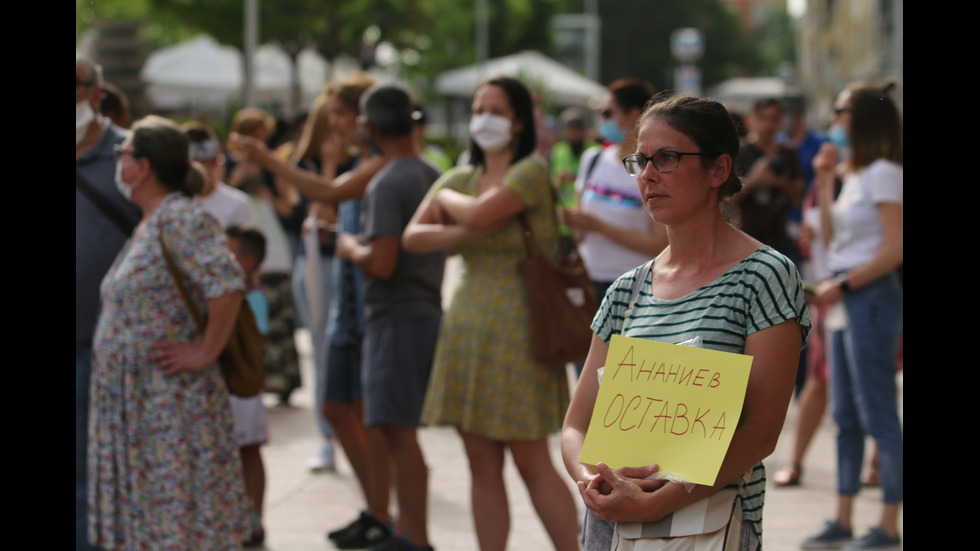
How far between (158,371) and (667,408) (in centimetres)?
236

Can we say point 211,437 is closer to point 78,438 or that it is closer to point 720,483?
point 78,438

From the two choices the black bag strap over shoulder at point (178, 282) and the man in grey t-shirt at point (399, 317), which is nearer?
the black bag strap over shoulder at point (178, 282)

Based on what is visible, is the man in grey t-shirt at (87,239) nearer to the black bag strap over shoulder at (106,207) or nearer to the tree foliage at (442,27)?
the black bag strap over shoulder at (106,207)

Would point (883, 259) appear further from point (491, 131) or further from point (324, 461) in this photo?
point (324, 461)

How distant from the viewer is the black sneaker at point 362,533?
553 cm

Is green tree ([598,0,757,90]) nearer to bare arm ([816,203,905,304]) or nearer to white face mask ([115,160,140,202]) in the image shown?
bare arm ([816,203,905,304])

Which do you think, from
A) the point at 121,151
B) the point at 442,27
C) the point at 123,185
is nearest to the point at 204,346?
the point at 123,185

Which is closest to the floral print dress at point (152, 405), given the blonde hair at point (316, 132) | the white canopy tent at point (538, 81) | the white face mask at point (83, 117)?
the white face mask at point (83, 117)

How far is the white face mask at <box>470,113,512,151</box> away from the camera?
178 inches

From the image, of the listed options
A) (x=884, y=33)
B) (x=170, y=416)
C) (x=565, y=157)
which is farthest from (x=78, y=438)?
(x=884, y=33)

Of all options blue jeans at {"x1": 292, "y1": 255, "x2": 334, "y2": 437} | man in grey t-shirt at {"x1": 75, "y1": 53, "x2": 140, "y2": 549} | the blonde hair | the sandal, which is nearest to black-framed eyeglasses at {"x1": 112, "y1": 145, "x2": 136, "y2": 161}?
man in grey t-shirt at {"x1": 75, "y1": 53, "x2": 140, "y2": 549}

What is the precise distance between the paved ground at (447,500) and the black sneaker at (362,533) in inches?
3.7

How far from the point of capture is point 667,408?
2.41 metres
